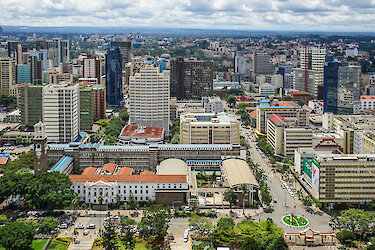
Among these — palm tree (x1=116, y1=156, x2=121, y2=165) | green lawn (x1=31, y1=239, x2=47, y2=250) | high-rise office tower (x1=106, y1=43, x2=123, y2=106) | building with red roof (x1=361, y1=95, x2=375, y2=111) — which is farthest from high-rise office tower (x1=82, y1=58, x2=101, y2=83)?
green lawn (x1=31, y1=239, x2=47, y2=250)

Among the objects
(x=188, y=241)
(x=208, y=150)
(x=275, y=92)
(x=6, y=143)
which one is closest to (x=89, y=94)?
(x=6, y=143)

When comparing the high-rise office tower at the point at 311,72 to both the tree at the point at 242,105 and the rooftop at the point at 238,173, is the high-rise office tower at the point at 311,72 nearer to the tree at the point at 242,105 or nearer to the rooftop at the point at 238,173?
the tree at the point at 242,105

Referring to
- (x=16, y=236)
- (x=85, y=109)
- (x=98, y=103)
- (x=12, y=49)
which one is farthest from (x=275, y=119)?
(x=12, y=49)

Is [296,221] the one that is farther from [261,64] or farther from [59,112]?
[261,64]

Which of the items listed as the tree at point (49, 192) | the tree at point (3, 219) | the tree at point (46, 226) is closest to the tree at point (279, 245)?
the tree at point (46, 226)

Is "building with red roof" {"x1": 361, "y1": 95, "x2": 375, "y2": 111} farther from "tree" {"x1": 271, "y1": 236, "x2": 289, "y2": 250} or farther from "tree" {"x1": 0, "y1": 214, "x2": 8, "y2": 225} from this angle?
"tree" {"x1": 0, "y1": 214, "x2": 8, "y2": 225}

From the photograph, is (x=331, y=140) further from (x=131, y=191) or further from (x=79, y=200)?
(x=79, y=200)
